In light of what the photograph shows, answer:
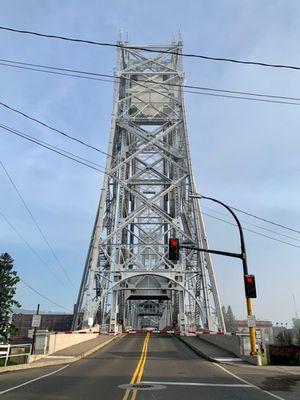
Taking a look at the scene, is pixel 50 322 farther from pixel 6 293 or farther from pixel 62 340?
pixel 62 340

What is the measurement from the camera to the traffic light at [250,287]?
21.0m

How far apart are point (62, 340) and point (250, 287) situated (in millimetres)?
12530

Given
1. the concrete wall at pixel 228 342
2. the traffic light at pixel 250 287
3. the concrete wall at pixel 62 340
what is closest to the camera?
the traffic light at pixel 250 287

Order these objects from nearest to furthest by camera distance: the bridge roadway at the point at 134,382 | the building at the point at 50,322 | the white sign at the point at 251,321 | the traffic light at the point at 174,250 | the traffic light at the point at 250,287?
1. the bridge roadway at the point at 134,382
2. the white sign at the point at 251,321
3. the traffic light at the point at 250,287
4. the traffic light at the point at 174,250
5. the building at the point at 50,322

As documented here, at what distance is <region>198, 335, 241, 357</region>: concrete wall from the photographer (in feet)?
76.8

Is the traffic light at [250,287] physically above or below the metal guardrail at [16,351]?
above

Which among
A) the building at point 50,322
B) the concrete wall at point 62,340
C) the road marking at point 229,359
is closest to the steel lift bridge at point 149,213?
the concrete wall at point 62,340

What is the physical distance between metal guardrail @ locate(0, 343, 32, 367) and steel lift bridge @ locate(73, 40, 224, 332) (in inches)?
628

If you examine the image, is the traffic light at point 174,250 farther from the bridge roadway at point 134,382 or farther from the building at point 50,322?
the building at point 50,322

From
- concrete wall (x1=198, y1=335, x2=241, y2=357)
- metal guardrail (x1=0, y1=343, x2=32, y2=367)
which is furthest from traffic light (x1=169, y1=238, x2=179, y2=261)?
metal guardrail (x1=0, y1=343, x2=32, y2=367)

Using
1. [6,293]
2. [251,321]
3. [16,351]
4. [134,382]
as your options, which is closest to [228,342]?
[251,321]

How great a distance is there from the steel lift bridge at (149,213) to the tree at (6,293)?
12.2 m

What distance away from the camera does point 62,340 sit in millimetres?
26828

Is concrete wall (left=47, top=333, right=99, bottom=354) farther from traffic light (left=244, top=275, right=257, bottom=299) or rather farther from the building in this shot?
the building
